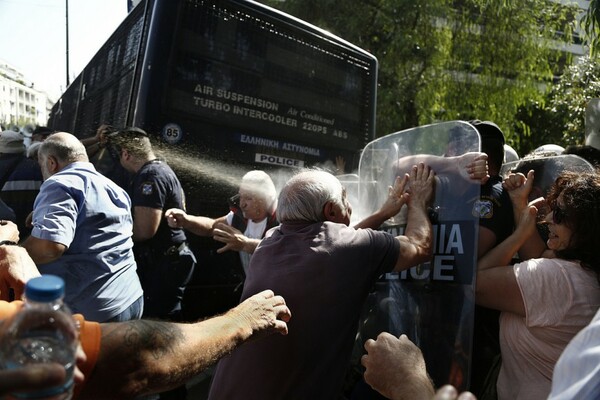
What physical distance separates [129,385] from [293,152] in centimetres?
346

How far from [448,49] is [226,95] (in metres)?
8.42

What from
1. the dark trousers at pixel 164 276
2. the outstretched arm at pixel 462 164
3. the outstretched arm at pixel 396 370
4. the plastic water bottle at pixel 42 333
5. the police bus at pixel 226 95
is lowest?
the dark trousers at pixel 164 276

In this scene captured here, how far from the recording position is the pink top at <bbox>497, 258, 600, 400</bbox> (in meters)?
1.77

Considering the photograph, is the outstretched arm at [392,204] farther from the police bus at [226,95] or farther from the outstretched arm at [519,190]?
the police bus at [226,95]

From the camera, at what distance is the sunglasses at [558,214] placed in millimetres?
1854

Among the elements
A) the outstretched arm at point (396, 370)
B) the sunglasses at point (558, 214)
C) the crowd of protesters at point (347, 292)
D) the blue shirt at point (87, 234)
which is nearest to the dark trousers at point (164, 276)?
the blue shirt at point (87, 234)

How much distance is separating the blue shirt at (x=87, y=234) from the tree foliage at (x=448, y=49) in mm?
7957

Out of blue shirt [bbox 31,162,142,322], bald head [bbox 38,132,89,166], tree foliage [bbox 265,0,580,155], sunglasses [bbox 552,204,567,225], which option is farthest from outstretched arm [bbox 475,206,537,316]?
tree foliage [bbox 265,0,580,155]

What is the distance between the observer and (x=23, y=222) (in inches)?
183

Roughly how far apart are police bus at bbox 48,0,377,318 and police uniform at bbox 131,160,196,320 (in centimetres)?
18

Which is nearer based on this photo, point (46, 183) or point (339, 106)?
point (46, 183)

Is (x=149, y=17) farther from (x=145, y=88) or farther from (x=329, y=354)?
(x=329, y=354)

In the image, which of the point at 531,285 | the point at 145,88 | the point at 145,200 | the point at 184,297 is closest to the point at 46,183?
the point at 145,200

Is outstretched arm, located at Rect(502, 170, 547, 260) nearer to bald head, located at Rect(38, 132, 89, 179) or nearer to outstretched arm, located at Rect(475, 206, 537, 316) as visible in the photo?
outstretched arm, located at Rect(475, 206, 537, 316)
